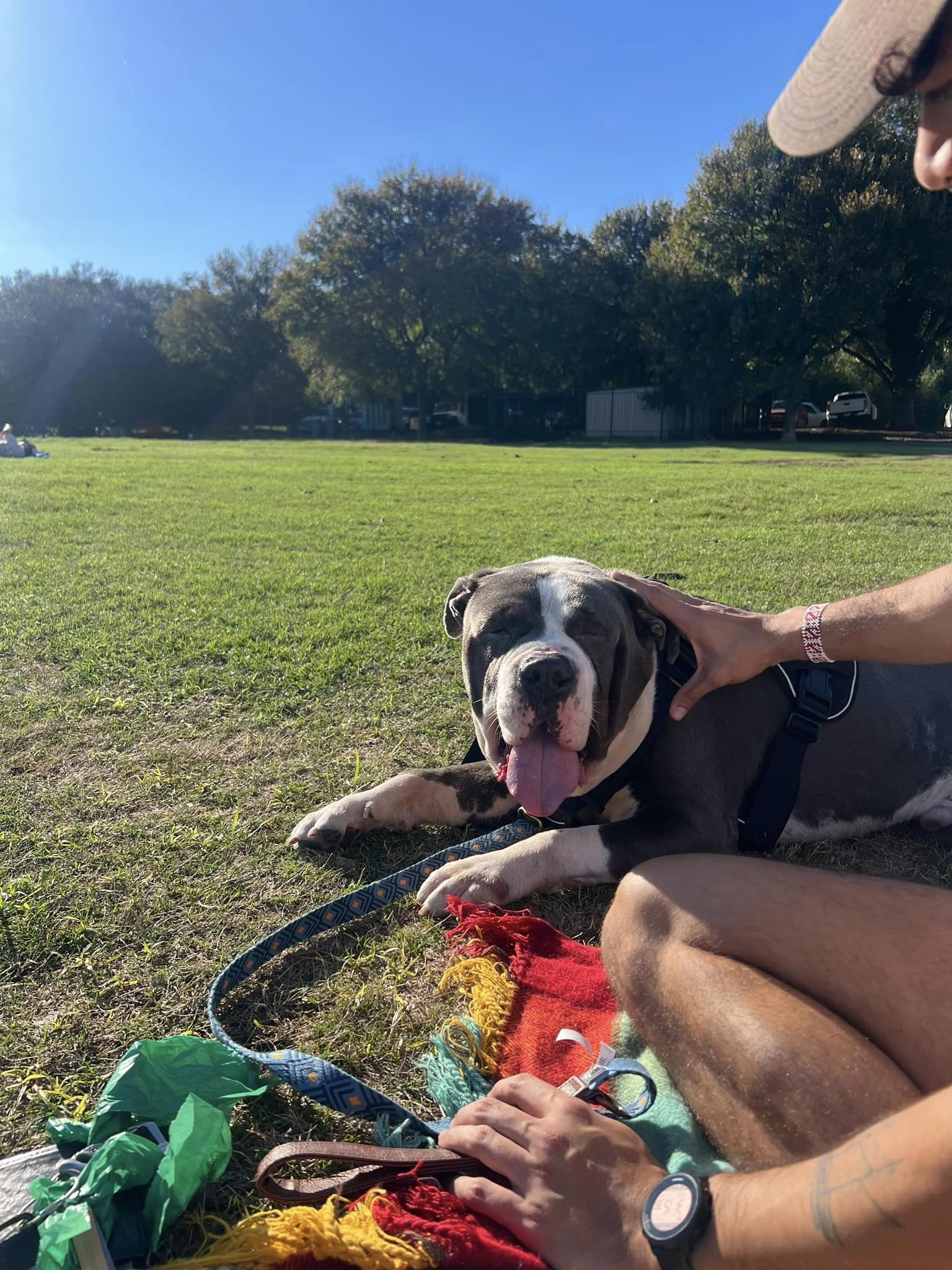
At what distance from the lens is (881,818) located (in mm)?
3352

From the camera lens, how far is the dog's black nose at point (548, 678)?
2826 mm

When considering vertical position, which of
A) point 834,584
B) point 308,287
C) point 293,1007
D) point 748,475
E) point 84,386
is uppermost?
point 308,287

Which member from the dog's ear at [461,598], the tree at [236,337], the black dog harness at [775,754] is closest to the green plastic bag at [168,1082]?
the black dog harness at [775,754]

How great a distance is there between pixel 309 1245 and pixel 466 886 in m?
1.25

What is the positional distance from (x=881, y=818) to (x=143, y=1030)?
2713 mm

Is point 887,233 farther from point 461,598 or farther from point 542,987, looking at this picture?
point 542,987

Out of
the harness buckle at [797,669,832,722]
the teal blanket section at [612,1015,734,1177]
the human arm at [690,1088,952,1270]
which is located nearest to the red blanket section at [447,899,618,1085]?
the teal blanket section at [612,1015,734,1177]

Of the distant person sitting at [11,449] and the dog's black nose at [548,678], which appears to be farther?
the distant person sitting at [11,449]

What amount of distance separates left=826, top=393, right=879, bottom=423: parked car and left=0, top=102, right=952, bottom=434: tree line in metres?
0.96

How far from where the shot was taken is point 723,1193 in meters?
1.36

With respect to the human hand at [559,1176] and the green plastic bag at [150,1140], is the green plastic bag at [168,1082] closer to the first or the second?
the green plastic bag at [150,1140]

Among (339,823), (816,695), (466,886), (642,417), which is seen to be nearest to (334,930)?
(466,886)

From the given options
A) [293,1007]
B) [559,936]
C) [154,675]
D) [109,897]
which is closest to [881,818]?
[559,936]

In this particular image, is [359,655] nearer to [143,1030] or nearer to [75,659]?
[75,659]
